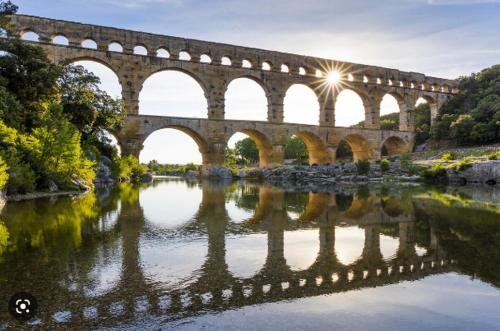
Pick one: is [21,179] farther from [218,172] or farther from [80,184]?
[218,172]

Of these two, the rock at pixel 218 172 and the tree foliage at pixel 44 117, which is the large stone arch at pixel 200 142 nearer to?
the rock at pixel 218 172

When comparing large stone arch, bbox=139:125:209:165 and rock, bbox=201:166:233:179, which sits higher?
large stone arch, bbox=139:125:209:165

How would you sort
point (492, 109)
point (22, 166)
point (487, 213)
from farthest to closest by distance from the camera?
point (492, 109), point (22, 166), point (487, 213)

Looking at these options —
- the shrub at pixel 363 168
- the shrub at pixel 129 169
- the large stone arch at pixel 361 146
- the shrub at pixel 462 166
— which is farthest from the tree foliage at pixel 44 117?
the large stone arch at pixel 361 146

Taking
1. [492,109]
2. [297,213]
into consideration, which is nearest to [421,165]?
[492,109]

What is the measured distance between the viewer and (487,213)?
963 centimetres

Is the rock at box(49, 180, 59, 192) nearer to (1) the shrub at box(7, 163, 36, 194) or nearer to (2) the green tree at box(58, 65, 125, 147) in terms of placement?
(1) the shrub at box(7, 163, 36, 194)

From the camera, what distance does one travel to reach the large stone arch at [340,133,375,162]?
40.5m

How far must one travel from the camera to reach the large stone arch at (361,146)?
4047 cm

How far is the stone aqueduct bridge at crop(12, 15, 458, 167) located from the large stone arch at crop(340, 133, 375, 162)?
97 mm

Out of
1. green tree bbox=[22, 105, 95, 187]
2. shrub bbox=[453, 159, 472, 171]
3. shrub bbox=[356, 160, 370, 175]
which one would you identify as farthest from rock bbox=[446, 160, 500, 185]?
green tree bbox=[22, 105, 95, 187]

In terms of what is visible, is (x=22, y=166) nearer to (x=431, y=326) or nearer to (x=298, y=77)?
(x=431, y=326)

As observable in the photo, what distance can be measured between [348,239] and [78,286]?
13.4 feet

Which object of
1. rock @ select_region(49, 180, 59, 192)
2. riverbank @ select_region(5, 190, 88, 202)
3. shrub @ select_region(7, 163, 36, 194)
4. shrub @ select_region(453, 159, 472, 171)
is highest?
shrub @ select_region(453, 159, 472, 171)
